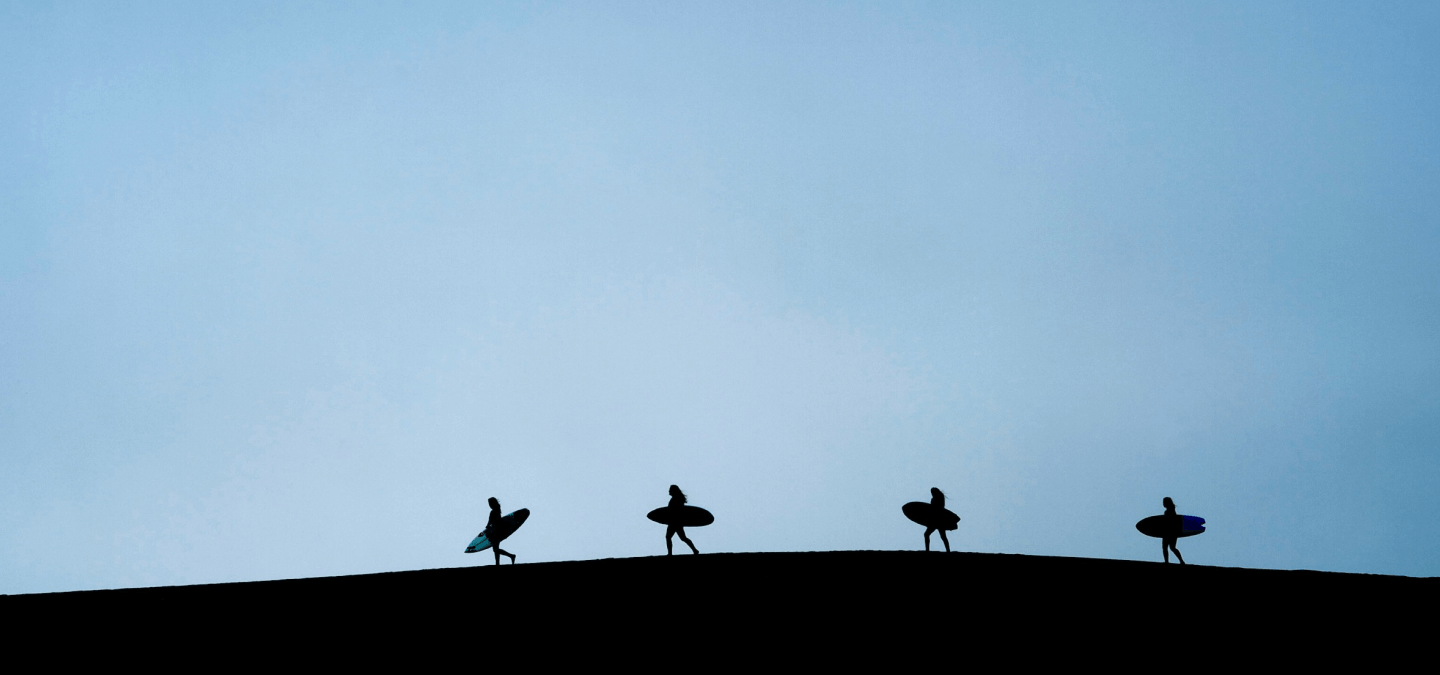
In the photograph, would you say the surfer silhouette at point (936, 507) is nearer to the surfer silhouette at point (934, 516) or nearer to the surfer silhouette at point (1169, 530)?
the surfer silhouette at point (934, 516)

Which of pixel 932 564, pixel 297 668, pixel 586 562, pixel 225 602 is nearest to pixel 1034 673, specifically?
pixel 932 564

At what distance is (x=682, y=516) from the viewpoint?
61.0 ft

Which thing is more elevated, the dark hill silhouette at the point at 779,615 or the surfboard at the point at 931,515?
the surfboard at the point at 931,515

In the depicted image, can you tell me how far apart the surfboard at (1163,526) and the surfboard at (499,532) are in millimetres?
11024

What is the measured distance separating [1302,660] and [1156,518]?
6.40 m

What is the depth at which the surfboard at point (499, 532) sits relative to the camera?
18562 mm

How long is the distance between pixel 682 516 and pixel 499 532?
10.7 feet

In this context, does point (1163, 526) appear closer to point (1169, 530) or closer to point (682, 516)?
point (1169, 530)

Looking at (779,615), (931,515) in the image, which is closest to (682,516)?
(931,515)

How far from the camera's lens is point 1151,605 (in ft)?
44.1

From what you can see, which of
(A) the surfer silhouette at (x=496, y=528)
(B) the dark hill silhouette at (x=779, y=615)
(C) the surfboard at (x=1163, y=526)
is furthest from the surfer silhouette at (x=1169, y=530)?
(A) the surfer silhouette at (x=496, y=528)

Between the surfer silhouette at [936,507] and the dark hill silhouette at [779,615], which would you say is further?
the surfer silhouette at [936,507]

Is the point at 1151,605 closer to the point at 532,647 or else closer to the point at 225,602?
the point at 532,647

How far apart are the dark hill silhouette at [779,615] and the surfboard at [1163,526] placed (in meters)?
2.66
